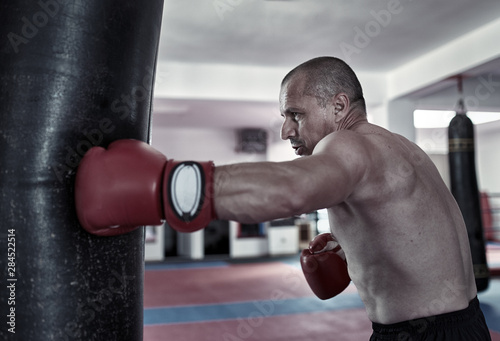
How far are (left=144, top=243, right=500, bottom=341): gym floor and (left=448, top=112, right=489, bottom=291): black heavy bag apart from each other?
455 mm

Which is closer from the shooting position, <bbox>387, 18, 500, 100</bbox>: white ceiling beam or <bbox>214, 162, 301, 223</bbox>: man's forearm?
<bbox>214, 162, 301, 223</bbox>: man's forearm

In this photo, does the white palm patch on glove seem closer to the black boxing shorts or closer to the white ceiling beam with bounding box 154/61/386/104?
the black boxing shorts

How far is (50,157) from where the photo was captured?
85 centimetres

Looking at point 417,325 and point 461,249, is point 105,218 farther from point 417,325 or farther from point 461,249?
point 461,249

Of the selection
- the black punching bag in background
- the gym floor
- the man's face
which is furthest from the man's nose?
the gym floor

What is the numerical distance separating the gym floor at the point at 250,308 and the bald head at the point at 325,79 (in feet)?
9.18

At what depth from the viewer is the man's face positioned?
1305mm

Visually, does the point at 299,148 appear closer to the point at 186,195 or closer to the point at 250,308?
the point at 186,195

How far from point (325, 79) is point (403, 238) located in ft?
1.66

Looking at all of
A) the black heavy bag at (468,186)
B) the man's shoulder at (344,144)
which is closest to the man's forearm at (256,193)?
the man's shoulder at (344,144)

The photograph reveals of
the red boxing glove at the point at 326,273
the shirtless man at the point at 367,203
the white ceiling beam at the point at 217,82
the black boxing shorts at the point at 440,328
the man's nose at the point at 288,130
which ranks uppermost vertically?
the white ceiling beam at the point at 217,82

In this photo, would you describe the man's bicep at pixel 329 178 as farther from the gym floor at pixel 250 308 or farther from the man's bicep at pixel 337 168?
the gym floor at pixel 250 308

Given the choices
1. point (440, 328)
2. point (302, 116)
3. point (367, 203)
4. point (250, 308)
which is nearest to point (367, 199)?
point (367, 203)

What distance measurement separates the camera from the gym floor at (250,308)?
149 inches
